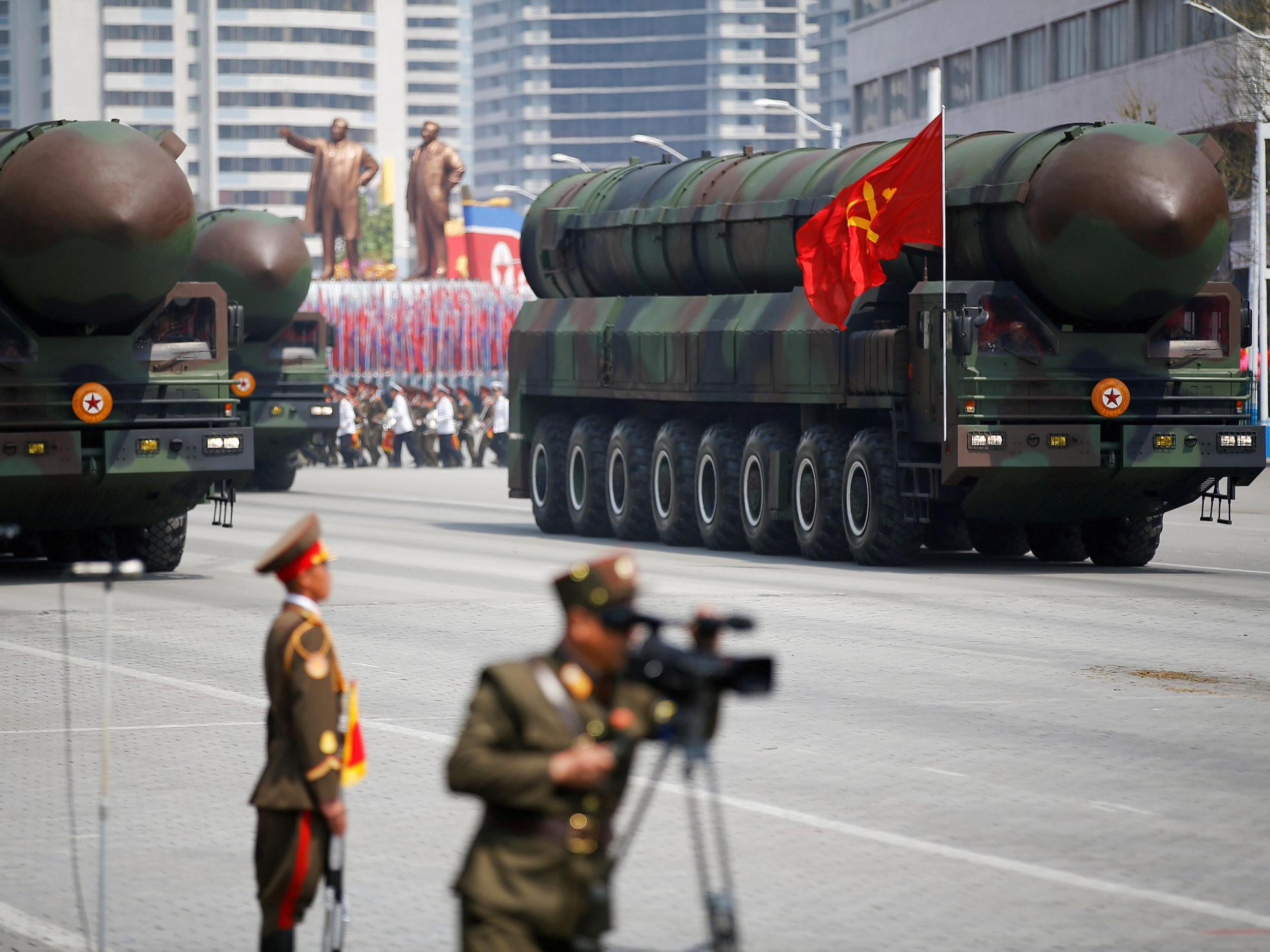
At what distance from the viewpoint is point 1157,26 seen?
189ft

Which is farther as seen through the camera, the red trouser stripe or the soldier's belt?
the red trouser stripe

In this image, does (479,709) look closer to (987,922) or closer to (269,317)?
(987,922)

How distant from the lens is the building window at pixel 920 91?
2835 inches

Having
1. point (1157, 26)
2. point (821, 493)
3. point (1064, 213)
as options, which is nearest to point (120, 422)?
point (821, 493)

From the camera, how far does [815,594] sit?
2083 cm

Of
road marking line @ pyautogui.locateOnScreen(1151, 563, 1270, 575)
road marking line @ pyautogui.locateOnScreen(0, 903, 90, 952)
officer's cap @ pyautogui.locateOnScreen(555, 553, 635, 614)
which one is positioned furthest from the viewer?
road marking line @ pyautogui.locateOnScreen(1151, 563, 1270, 575)

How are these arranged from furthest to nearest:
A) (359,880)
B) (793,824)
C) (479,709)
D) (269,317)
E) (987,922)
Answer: (269,317) < (793,824) < (359,880) < (987,922) < (479,709)

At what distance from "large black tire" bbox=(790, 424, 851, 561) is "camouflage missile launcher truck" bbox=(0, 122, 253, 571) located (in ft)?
18.3

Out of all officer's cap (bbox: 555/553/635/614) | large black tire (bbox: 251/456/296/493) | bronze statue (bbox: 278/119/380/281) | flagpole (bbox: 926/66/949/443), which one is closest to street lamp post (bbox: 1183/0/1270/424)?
large black tire (bbox: 251/456/296/493)

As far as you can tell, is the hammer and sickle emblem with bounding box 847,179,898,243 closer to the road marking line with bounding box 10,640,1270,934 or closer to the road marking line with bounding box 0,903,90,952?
the road marking line with bounding box 10,640,1270,934

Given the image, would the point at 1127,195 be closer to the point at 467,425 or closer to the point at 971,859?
the point at 971,859

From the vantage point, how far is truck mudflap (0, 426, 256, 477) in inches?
856

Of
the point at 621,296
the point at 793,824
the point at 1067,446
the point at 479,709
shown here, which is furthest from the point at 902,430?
the point at 479,709

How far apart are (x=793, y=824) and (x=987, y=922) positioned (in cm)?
196
